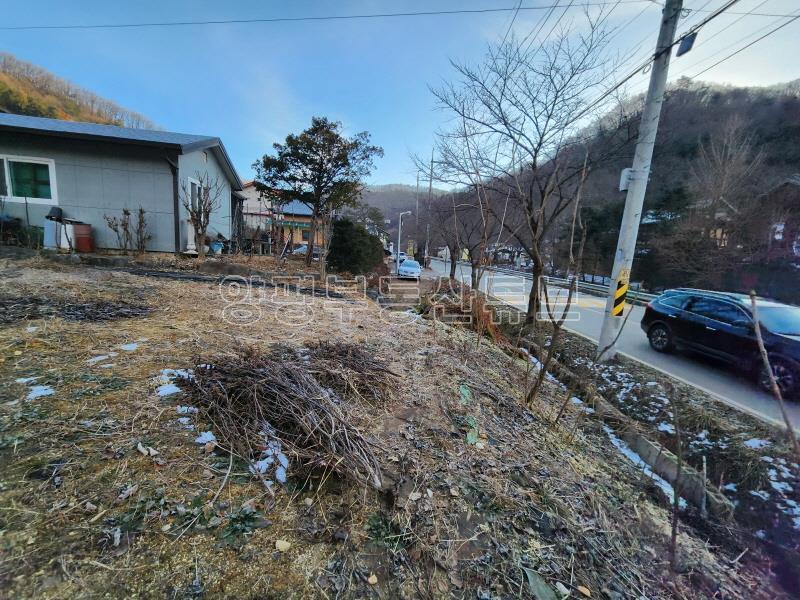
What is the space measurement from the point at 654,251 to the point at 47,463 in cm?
2182

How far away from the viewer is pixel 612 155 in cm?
699

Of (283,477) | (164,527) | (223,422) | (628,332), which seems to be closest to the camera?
(164,527)

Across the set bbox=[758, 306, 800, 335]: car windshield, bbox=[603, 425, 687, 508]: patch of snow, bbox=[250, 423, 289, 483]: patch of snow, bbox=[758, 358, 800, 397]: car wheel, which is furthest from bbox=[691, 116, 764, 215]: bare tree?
bbox=[250, 423, 289, 483]: patch of snow

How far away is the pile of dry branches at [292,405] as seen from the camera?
1821 millimetres

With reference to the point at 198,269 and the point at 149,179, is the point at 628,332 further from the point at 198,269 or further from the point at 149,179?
the point at 149,179

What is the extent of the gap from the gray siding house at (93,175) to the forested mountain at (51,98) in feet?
93.1

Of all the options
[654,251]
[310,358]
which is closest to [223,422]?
[310,358]

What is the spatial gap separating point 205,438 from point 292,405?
19.5 inches

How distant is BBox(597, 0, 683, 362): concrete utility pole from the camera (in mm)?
4996

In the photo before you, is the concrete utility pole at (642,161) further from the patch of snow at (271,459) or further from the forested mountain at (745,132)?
the forested mountain at (745,132)

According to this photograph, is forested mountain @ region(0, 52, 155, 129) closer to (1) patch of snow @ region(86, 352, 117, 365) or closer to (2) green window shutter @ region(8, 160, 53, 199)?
(2) green window shutter @ region(8, 160, 53, 199)

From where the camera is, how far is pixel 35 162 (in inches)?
357

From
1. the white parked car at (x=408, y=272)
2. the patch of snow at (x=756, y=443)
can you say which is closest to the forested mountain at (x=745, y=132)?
the white parked car at (x=408, y=272)

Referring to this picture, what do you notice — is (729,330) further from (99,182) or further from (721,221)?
(99,182)
